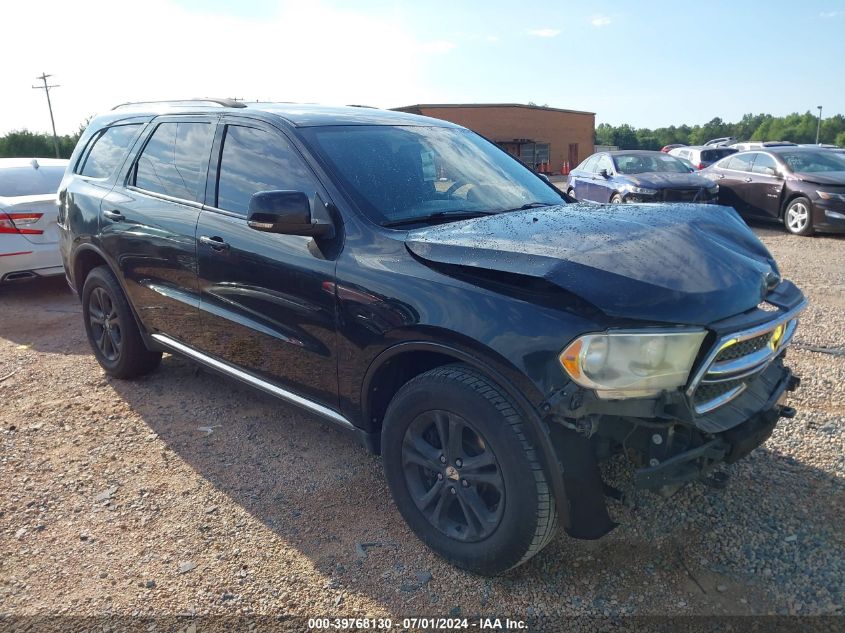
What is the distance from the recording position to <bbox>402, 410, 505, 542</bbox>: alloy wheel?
2.56 meters

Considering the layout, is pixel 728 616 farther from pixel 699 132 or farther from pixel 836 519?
pixel 699 132

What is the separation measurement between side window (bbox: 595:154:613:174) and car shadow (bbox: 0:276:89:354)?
9.02 meters

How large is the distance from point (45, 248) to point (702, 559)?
7179mm

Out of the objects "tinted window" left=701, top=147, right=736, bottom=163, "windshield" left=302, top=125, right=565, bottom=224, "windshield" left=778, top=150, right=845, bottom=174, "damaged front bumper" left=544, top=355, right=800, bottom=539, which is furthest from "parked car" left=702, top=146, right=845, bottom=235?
"damaged front bumper" left=544, top=355, right=800, bottom=539

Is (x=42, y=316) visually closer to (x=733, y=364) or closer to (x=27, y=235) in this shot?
(x=27, y=235)

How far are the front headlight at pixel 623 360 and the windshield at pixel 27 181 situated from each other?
24.5ft

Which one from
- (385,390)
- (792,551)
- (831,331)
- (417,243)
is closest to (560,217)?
(417,243)

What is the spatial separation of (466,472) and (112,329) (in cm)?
335

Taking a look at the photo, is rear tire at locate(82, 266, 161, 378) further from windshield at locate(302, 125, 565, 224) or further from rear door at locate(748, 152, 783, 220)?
rear door at locate(748, 152, 783, 220)

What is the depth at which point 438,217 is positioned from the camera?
3189mm

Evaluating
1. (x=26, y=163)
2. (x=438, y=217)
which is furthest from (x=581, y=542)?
(x=26, y=163)

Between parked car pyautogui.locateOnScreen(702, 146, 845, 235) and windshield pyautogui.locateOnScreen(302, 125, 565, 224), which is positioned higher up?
windshield pyautogui.locateOnScreen(302, 125, 565, 224)

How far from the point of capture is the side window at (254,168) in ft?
10.8

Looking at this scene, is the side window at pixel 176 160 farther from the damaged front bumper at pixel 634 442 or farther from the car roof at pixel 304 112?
the damaged front bumper at pixel 634 442
